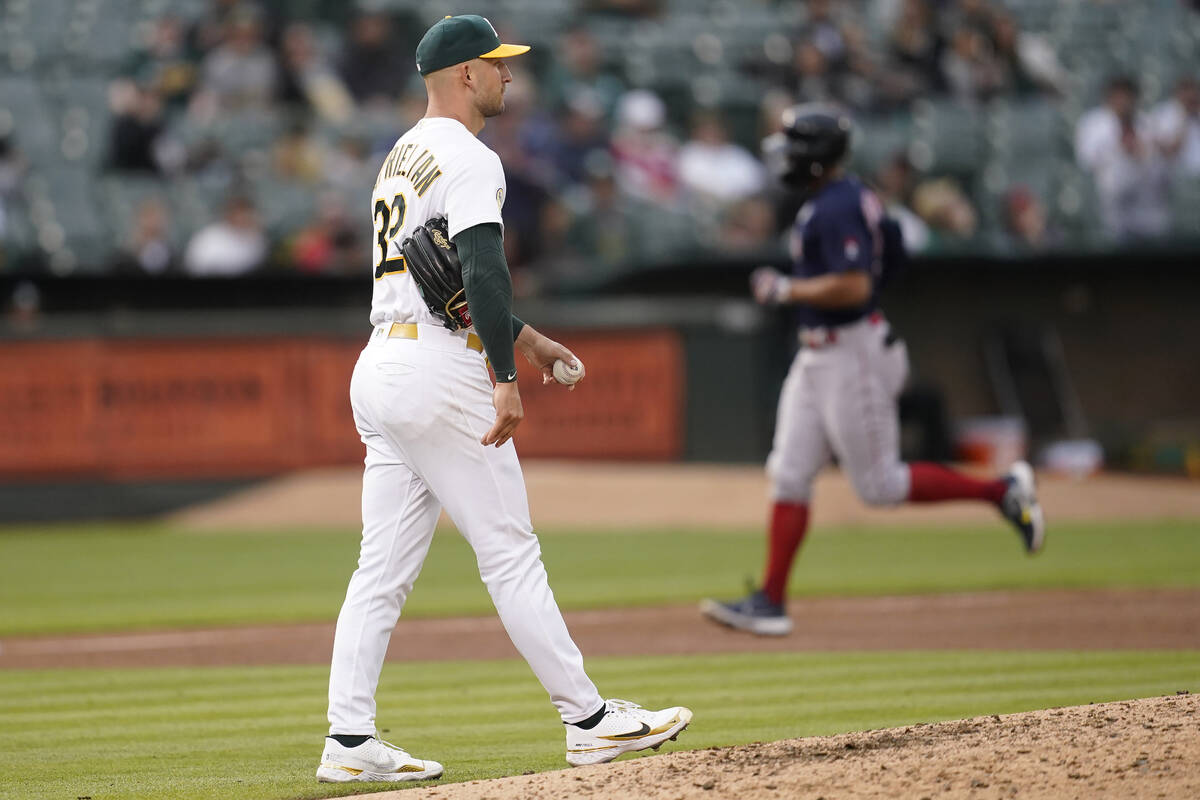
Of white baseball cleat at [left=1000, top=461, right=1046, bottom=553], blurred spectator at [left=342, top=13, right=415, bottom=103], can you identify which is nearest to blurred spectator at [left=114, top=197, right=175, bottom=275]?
blurred spectator at [left=342, top=13, right=415, bottom=103]

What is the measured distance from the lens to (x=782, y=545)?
7.75 meters

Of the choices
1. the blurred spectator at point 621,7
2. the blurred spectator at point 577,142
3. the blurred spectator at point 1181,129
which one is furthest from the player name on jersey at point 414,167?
the blurred spectator at point 621,7

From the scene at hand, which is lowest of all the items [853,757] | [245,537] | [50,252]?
[245,537]

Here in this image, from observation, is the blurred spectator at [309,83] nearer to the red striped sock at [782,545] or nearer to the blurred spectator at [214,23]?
the blurred spectator at [214,23]

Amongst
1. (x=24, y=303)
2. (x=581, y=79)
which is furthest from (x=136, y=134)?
(x=581, y=79)

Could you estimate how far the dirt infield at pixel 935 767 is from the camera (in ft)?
12.7

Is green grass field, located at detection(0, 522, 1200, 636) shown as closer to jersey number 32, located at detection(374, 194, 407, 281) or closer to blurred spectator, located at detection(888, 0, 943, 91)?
jersey number 32, located at detection(374, 194, 407, 281)

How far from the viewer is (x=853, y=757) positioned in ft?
14.0

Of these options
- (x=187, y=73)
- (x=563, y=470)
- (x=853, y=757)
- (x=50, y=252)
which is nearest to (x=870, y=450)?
(x=853, y=757)

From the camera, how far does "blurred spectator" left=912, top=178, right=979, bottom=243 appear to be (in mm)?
16391

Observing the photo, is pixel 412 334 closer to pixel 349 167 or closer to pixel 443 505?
pixel 443 505

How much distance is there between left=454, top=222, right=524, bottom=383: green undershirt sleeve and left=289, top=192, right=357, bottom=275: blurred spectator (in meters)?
10.7

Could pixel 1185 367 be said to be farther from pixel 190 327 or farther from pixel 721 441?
pixel 190 327

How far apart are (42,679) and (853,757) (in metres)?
4.12
